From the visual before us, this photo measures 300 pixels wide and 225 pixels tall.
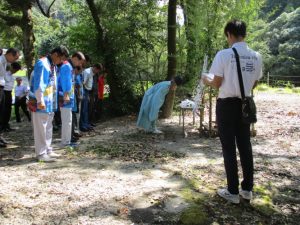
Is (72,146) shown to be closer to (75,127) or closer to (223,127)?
(75,127)

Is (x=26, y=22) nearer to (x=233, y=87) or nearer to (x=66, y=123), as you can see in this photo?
(x=66, y=123)

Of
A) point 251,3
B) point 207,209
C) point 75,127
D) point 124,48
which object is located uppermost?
point 251,3

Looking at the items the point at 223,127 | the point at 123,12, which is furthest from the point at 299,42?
the point at 223,127

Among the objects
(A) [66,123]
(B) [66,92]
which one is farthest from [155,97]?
(B) [66,92]

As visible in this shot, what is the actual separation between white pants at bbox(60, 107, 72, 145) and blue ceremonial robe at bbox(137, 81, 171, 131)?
6.49 feet

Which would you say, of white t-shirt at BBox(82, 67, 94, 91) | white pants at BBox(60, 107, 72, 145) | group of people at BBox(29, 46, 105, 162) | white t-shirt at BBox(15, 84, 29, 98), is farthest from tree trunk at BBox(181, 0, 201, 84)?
white t-shirt at BBox(15, 84, 29, 98)

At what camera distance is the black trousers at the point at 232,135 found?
431cm

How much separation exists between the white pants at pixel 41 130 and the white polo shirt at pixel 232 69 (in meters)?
2.97

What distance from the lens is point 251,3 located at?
9727 millimetres

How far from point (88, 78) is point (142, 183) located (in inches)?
174

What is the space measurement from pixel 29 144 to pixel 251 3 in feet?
20.0

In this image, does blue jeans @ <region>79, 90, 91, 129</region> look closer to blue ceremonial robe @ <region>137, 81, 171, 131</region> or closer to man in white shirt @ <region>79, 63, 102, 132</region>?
man in white shirt @ <region>79, 63, 102, 132</region>

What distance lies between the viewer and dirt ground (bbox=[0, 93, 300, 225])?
4293mm

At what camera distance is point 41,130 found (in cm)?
612
